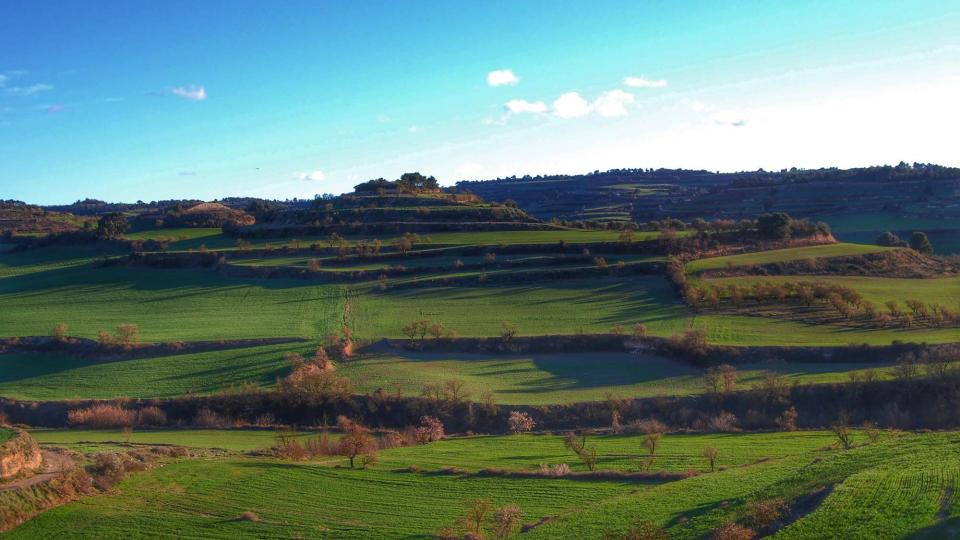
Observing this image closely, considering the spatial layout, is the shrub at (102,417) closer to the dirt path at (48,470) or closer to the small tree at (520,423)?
the dirt path at (48,470)

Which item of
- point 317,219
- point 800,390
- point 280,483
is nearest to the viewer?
point 280,483

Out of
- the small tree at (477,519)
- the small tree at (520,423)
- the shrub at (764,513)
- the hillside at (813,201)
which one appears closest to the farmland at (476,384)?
the small tree at (520,423)

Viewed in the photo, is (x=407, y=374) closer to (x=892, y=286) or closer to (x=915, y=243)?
(x=892, y=286)

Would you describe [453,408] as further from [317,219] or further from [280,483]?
[317,219]

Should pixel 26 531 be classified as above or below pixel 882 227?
below

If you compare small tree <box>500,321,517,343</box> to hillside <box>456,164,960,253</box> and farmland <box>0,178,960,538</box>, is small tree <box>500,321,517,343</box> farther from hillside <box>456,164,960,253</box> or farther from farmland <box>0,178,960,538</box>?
hillside <box>456,164,960,253</box>

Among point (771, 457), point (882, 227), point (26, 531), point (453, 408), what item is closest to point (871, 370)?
point (771, 457)

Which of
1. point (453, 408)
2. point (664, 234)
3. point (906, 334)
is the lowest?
point (453, 408)
